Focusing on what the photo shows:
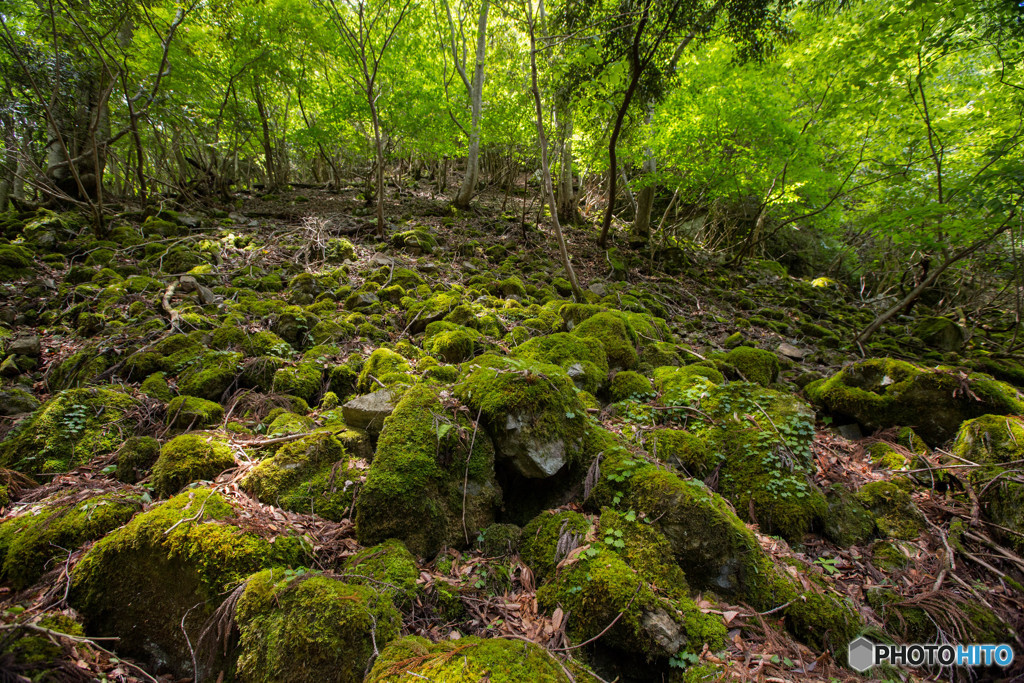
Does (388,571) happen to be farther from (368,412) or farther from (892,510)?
(892,510)

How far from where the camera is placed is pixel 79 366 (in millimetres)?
4234

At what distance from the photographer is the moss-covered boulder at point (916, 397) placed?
4.00m

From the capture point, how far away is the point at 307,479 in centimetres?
289

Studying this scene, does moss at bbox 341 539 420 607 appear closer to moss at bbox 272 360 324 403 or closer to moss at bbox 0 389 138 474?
moss at bbox 272 360 324 403

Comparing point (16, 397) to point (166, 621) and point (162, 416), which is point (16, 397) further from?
point (166, 621)

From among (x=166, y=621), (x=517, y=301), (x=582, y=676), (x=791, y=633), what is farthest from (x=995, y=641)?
(x=517, y=301)

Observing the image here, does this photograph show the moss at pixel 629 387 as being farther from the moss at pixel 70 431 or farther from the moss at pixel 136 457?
the moss at pixel 70 431

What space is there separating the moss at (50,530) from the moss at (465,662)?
2005 millimetres

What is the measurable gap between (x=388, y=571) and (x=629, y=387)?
3.30 meters

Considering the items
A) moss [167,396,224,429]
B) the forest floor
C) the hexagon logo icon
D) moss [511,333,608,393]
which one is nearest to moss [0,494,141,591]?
the forest floor

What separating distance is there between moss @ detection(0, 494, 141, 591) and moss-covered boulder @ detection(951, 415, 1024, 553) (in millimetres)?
6439

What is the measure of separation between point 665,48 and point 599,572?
8818mm

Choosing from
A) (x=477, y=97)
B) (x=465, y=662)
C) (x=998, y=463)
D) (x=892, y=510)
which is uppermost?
(x=477, y=97)

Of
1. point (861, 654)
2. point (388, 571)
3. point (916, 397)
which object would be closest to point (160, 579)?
point (388, 571)
